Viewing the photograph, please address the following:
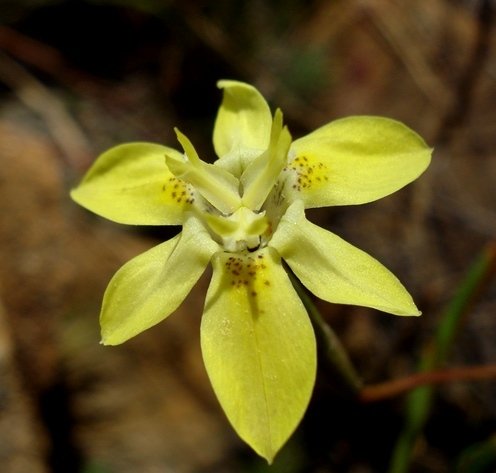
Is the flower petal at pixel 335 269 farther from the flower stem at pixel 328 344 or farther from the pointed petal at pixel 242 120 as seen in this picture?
the pointed petal at pixel 242 120

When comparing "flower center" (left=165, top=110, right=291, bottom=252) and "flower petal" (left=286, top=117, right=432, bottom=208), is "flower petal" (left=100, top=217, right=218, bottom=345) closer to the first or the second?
"flower center" (left=165, top=110, right=291, bottom=252)

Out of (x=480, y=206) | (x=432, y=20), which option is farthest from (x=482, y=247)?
(x=432, y=20)

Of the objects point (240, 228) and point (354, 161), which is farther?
point (354, 161)

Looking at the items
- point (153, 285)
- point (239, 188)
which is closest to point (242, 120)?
point (239, 188)

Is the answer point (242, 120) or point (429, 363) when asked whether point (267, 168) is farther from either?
point (429, 363)

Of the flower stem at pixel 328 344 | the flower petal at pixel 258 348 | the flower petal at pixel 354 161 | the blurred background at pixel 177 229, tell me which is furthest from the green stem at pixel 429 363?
the flower petal at pixel 258 348

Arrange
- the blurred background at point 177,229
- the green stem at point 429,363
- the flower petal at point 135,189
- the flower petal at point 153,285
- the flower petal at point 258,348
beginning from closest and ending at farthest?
the flower petal at point 258,348, the flower petal at point 153,285, the flower petal at point 135,189, the green stem at point 429,363, the blurred background at point 177,229

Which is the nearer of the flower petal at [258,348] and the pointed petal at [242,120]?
the flower petal at [258,348]
